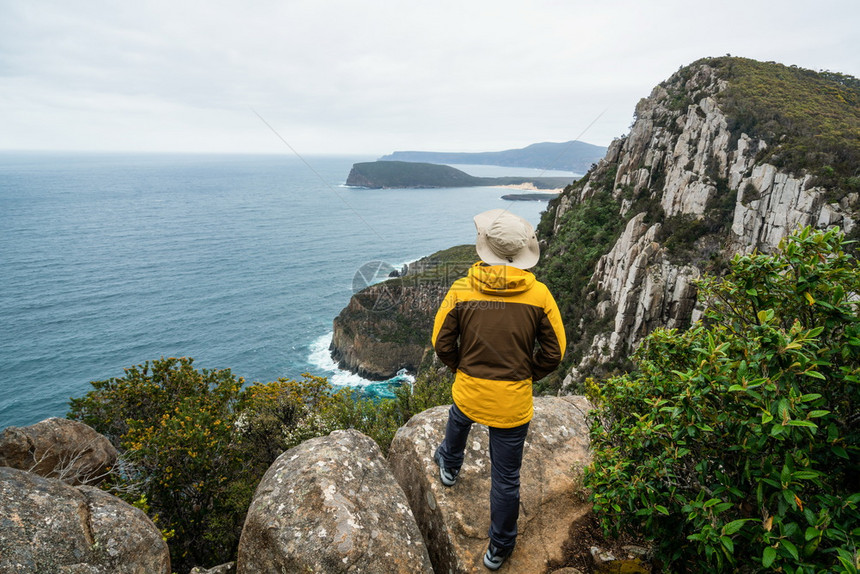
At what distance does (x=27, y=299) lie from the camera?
257 ft

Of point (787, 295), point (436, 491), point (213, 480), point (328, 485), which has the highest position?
point (787, 295)

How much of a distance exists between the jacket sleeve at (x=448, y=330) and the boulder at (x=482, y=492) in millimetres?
3073

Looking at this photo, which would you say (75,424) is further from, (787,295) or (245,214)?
(245,214)

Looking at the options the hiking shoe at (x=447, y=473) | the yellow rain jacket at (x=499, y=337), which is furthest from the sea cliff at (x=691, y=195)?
the yellow rain jacket at (x=499, y=337)

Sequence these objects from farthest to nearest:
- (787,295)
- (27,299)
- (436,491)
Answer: (27,299), (436,491), (787,295)

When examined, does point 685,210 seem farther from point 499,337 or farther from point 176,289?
point 176,289

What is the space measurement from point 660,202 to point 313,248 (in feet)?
334

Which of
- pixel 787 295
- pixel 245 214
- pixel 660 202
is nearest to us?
pixel 787 295

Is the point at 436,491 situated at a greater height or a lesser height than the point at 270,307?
greater

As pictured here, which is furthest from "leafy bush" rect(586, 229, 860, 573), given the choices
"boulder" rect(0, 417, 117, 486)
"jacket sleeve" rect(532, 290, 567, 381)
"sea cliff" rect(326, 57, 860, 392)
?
"sea cliff" rect(326, 57, 860, 392)

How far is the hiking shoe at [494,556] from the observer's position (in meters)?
5.84

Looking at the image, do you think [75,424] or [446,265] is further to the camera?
[446,265]

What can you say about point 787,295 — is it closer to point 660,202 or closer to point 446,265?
point 660,202

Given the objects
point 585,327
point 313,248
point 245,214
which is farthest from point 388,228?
point 585,327
